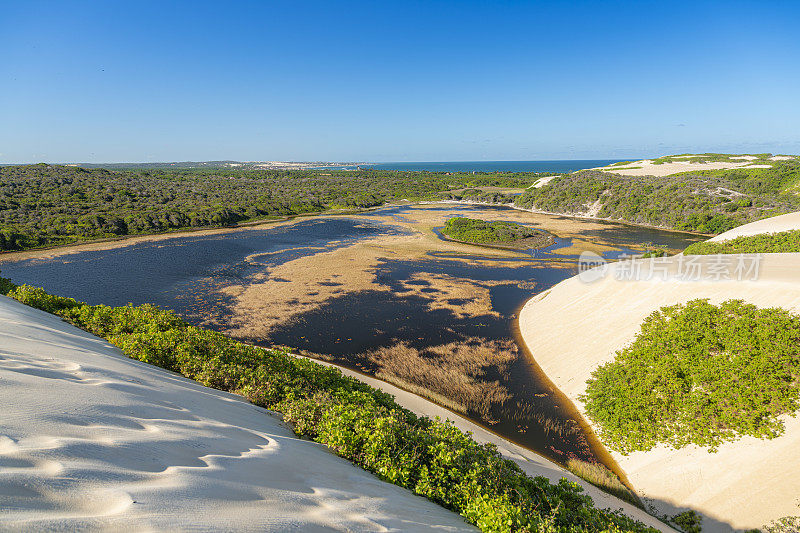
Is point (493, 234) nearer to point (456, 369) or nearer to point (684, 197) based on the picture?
point (456, 369)

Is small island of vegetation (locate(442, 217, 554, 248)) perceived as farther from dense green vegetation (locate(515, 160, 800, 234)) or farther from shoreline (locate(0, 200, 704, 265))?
dense green vegetation (locate(515, 160, 800, 234))

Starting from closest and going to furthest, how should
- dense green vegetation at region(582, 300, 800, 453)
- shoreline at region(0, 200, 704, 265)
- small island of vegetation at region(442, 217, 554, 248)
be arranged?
dense green vegetation at region(582, 300, 800, 453), shoreline at region(0, 200, 704, 265), small island of vegetation at region(442, 217, 554, 248)

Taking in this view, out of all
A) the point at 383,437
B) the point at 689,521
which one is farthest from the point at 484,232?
the point at 383,437

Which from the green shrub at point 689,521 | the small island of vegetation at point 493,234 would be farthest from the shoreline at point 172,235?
the green shrub at point 689,521

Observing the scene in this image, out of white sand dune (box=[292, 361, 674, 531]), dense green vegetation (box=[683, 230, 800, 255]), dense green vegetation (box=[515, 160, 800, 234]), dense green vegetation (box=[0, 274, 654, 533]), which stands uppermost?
dense green vegetation (box=[515, 160, 800, 234])

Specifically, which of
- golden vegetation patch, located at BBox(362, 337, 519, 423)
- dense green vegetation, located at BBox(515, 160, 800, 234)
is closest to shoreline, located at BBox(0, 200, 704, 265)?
dense green vegetation, located at BBox(515, 160, 800, 234)

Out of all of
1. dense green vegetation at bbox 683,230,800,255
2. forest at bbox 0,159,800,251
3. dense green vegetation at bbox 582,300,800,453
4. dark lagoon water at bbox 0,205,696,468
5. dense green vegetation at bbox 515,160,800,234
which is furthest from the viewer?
dense green vegetation at bbox 515,160,800,234

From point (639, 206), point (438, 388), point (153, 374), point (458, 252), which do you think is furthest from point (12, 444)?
point (639, 206)
